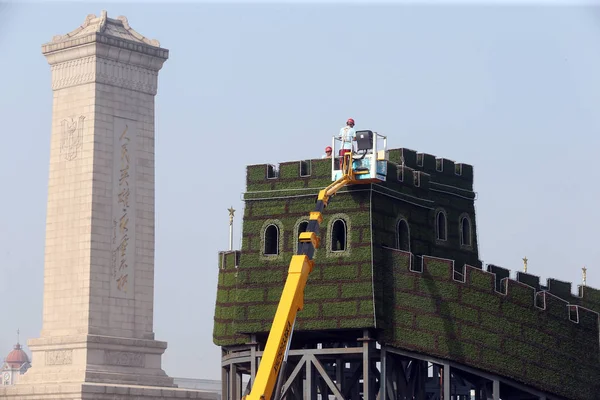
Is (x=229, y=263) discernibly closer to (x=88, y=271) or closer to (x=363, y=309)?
(x=363, y=309)

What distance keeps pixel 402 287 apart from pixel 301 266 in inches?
420

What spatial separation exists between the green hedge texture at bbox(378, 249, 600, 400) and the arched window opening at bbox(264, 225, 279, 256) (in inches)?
202

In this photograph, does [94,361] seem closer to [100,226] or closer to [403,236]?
[100,226]

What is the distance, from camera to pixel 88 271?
306 feet

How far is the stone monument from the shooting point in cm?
9338

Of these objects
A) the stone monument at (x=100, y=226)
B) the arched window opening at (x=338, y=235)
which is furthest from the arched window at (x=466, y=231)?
the stone monument at (x=100, y=226)

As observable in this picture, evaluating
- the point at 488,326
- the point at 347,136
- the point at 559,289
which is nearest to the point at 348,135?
the point at 347,136

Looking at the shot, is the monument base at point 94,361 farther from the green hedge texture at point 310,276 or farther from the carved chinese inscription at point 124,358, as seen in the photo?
the green hedge texture at point 310,276

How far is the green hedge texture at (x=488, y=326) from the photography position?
65.9m

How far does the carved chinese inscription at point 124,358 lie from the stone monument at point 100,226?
62mm

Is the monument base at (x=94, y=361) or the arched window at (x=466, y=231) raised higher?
the arched window at (x=466, y=231)

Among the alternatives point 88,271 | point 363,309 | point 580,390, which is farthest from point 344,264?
point 88,271

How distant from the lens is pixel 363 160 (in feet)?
210

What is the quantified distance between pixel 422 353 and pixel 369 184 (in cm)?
754
